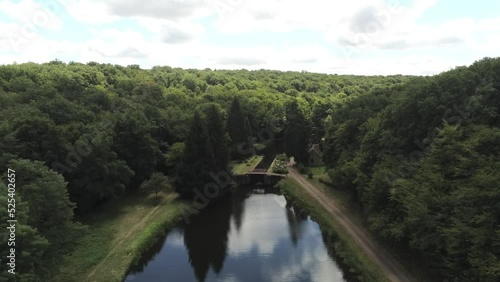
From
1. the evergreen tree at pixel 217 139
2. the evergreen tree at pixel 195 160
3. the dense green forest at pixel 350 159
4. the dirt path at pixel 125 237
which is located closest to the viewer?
the dense green forest at pixel 350 159

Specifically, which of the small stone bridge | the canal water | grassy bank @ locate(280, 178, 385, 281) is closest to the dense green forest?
grassy bank @ locate(280, 178, 385, 281)

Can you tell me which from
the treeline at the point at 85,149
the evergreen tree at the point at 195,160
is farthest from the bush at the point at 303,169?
the evergreen tree at the point at 195,160

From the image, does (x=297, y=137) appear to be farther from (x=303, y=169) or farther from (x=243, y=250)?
(x=243, y=250)

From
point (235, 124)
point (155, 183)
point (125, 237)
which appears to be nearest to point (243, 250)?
point (125, 237)

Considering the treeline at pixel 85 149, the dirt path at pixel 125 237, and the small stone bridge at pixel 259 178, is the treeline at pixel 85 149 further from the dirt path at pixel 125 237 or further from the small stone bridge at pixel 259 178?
the small stone bridge at pixel 259 178

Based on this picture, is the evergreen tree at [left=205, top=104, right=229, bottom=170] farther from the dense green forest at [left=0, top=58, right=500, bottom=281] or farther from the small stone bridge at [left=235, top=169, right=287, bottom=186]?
the small stone bridge at [left=235, top=169, right=287, bottom=186]

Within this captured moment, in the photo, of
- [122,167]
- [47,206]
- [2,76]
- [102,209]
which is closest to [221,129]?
[122,167]

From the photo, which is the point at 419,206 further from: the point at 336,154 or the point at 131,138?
the point at 131,138
